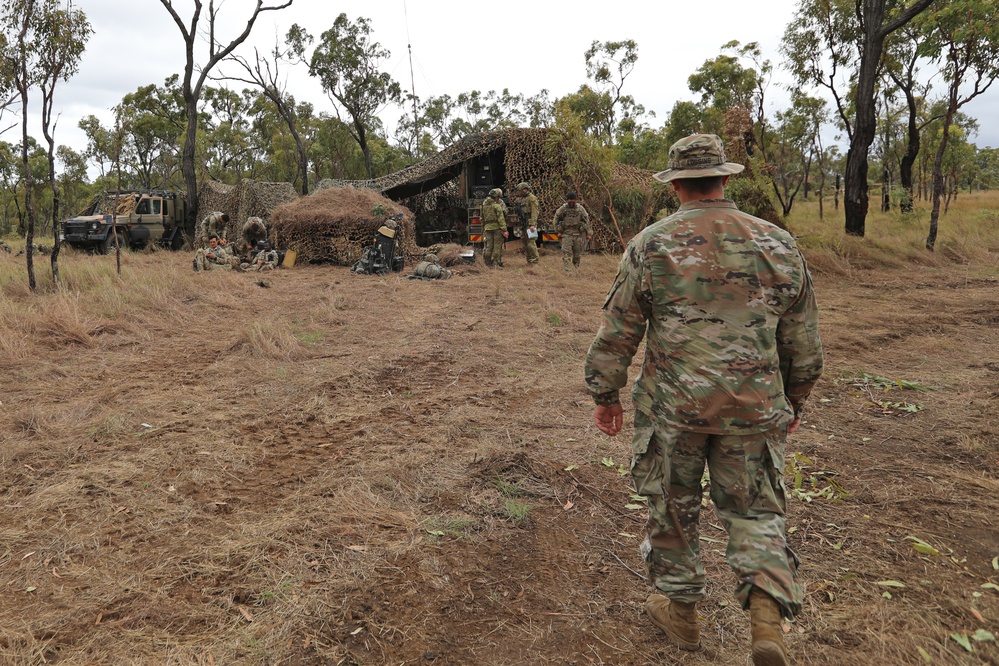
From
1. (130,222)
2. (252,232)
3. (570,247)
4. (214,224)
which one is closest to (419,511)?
(570,247)

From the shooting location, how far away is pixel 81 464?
3.40 meters

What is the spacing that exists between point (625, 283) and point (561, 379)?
3220 mm

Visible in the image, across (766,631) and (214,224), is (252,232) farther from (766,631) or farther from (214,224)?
(766,631)

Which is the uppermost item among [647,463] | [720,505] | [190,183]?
[190,183]

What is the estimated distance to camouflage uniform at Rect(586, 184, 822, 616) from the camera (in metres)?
1.76

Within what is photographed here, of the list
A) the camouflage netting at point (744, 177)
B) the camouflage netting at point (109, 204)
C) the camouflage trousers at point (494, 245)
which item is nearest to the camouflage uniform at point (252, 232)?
the camouflage netting at point (109, 204)

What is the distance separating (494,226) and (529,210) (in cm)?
163

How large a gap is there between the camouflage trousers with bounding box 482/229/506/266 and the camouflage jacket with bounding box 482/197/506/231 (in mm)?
148

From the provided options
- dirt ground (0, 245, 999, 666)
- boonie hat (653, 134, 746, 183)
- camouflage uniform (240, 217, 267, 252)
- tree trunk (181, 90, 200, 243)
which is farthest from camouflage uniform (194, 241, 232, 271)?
boonie hat (653, 134, 746, 183)

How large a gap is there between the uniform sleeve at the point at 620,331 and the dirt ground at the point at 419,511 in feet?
2.89

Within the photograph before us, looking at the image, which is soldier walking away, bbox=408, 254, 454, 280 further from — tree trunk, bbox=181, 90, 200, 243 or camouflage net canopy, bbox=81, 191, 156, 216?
tree trunk, bbox=181, 90, 200, 243

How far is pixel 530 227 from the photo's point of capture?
13469mm

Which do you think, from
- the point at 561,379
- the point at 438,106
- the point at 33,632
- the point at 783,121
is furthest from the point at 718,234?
the point at 438,106

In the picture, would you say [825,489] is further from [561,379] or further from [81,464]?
[81,464]
